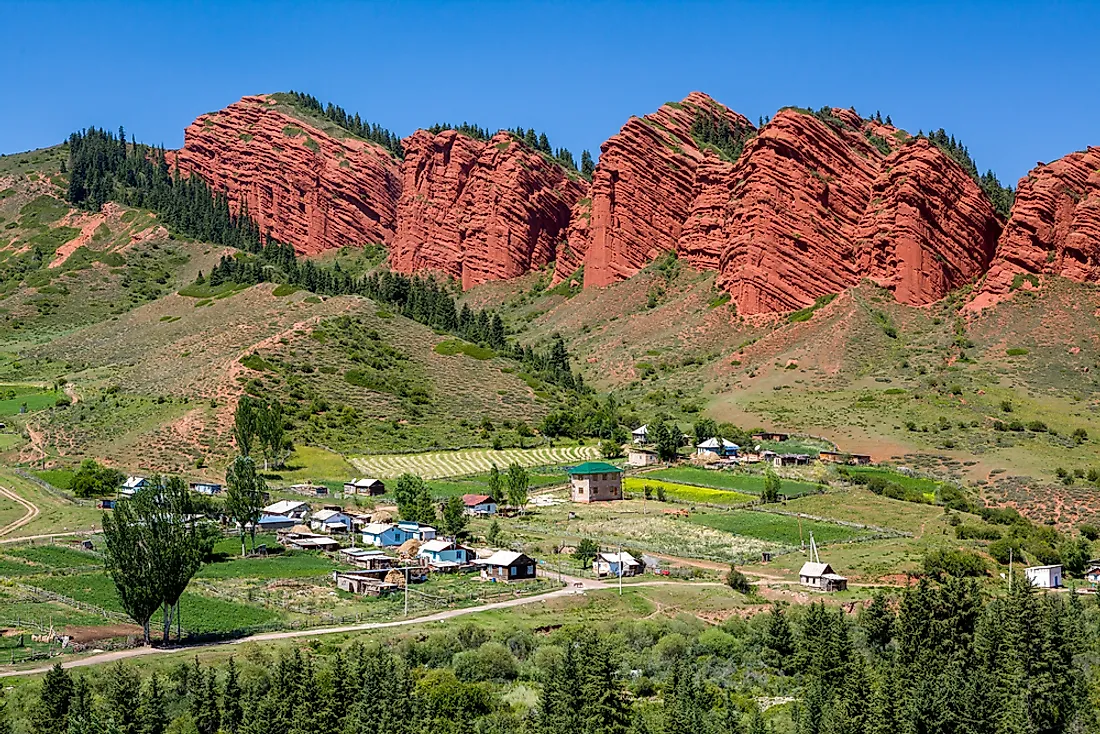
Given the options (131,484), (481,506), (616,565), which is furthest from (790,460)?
(131,484)

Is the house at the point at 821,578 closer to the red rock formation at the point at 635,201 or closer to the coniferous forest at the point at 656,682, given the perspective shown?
the coniferous forest at the point at 656,682

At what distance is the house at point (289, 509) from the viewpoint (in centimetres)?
8331

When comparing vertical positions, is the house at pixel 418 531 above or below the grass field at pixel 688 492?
below

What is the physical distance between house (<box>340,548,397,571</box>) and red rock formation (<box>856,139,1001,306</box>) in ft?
295

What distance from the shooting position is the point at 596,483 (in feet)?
305

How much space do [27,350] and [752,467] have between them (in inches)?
3826

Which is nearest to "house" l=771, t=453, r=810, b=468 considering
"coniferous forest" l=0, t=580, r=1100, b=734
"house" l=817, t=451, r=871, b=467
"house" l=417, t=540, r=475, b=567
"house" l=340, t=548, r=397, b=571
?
"house" l=817, t=451, r=871, b=467

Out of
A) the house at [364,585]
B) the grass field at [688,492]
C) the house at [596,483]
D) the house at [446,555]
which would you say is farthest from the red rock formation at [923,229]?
the house at [364,585]

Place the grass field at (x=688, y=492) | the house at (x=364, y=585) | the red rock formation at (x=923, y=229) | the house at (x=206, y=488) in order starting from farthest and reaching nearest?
the red rock formation at (x=923, y=229) → the house at (x=206, y=488) → the grass field at (x=688, y=492) → the house at (x=364, y=585)

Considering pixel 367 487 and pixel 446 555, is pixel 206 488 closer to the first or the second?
pixel 367 487

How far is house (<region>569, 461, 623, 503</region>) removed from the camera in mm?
92688

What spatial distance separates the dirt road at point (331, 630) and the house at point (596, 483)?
1034 inches

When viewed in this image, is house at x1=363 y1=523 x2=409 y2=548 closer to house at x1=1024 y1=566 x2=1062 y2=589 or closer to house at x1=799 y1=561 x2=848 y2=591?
house at x1=799 y1=561 x2=848 y2=591

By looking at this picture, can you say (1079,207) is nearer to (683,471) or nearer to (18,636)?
(683,471)
